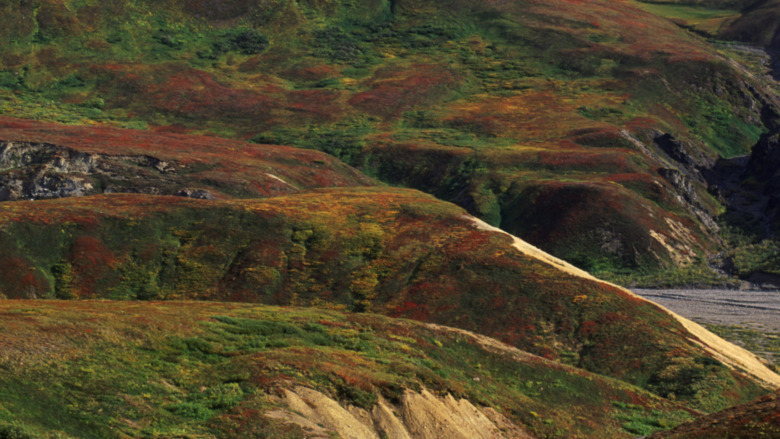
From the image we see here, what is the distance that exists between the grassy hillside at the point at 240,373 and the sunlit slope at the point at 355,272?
428 inches

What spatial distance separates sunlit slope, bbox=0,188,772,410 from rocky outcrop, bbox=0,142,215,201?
13282mm

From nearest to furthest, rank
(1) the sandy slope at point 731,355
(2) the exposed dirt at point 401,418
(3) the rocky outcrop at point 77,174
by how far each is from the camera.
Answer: (2) the exposed dirt at point 401,418 < (1) the sandy slope at point 731,355 < (3) the rocky outcrop at point 77,174

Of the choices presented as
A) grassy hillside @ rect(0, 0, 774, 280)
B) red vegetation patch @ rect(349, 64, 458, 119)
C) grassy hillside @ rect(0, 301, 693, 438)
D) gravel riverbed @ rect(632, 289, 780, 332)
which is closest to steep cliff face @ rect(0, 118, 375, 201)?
grassy hillside @ rect(0, 0, 774, 280)

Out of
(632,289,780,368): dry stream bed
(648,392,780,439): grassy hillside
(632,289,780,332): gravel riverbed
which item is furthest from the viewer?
(632,289,780,332): gravel riverbed

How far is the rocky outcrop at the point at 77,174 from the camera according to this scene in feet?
302

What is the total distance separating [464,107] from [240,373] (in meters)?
142

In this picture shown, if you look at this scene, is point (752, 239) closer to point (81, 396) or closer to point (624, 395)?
point (624, 395)

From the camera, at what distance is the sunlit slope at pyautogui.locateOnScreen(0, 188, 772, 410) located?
57594 mm

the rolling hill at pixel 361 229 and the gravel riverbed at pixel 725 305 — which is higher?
the rolling hill at pixel 361 229

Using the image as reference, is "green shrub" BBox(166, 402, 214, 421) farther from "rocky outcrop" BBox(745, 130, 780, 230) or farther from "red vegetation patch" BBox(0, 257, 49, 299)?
"rocky outcrop" BBox(745, 130, 780, 230)

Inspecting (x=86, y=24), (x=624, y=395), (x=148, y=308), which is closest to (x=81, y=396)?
(x=148, y=308)

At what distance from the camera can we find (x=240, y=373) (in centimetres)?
3259

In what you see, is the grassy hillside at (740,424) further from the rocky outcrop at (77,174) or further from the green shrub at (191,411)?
the rocky outcrop at (77,174)

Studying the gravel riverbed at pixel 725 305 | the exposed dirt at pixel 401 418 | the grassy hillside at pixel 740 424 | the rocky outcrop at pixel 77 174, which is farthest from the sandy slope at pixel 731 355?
the rocky outcrop at pixel 77 174
